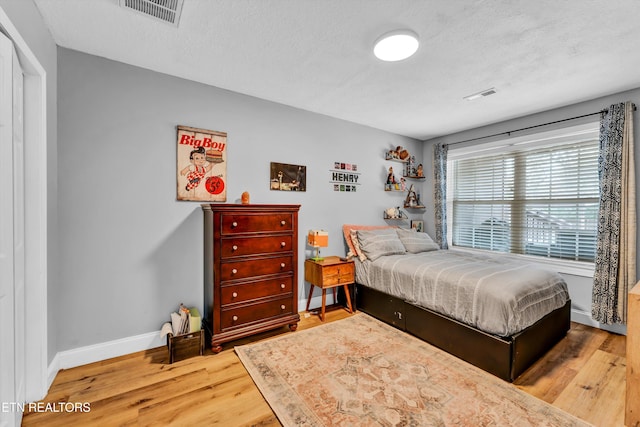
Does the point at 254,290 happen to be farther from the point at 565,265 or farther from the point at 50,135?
the point at 565,265

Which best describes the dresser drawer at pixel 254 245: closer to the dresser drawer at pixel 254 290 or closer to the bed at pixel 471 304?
the dresser drawer at pixel 254 290

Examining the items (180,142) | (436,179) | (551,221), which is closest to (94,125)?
(180,142)

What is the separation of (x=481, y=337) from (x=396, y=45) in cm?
226

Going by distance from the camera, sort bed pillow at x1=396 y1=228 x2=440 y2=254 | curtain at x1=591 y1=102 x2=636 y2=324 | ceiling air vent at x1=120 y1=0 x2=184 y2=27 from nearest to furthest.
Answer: ceiling air vent at x1=120 y1=0 x2=184 y2=27 → curtain at x1=591 y1=102 x2=636 y2=324 → bed pillow at x1=396 y1=228 x2=440 y2=254

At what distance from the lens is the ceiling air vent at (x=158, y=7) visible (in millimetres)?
1604

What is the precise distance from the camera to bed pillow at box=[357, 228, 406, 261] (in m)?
3.26

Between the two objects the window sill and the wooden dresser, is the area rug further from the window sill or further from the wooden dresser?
the window sill

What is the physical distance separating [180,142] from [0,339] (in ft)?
5.84

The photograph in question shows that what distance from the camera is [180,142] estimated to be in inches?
99.2

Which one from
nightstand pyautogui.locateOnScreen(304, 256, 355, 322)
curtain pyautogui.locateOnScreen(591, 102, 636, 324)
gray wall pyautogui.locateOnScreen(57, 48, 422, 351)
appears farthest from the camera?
nightstand pyautogui.locateOnScreen(304, 256, 355, 322)

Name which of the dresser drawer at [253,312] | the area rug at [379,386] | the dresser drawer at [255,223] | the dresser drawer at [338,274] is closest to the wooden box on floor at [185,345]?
the dresser drawer at [253,312]

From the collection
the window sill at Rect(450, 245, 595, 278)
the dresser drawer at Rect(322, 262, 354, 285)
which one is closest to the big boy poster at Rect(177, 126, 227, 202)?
the dresser drawer at Rect(322, 262, 354, 285)

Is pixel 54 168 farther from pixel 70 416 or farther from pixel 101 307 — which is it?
pixel 70 416

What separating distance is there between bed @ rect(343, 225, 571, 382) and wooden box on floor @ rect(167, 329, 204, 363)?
1807 mm
